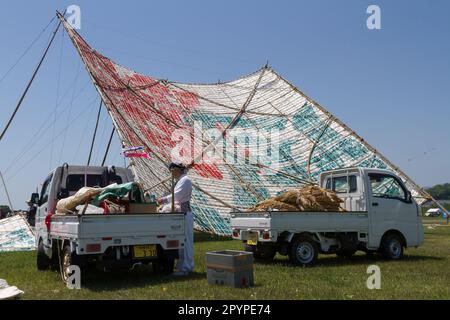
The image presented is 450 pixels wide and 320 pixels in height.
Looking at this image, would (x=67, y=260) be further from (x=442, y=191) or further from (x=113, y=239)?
(x=442, y=191)

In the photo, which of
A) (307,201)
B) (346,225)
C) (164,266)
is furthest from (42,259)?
(346,225)

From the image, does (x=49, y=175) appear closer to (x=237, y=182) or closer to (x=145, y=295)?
(x=145, y=295)

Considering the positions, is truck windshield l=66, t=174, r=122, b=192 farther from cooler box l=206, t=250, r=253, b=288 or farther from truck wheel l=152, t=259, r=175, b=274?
cooler box l=206, t=250, r=253, b=288

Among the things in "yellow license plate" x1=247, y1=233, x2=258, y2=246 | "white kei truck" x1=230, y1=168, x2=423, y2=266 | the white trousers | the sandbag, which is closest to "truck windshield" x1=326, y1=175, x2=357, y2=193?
"white kei truck" x1=230, y1=168, x2=423, y2=266

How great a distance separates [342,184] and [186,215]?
16.3 feet

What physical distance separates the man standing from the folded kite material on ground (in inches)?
103

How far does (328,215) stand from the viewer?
11219mm

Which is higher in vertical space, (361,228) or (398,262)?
(361,228)

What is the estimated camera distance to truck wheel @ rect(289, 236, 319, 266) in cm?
1073

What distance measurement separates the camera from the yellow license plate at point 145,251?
8.54 meters

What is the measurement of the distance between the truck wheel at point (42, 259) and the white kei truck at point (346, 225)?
4.28 meters

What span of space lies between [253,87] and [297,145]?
23.7 feet
